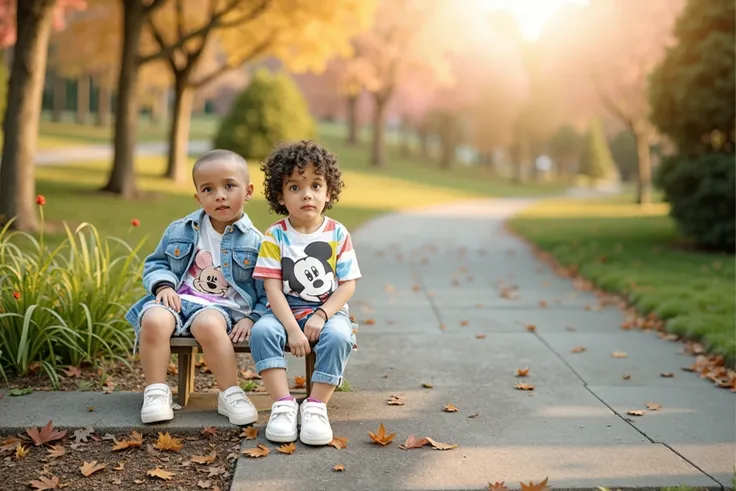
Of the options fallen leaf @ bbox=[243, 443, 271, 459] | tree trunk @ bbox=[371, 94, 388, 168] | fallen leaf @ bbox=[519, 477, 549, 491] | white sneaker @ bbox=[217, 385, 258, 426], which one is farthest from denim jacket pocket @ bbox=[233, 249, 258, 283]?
tree trunk @ bbox=[371, 94, 388, 168]

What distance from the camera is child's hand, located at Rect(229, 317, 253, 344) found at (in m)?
3.99

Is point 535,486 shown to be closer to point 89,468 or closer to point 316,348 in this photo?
point 316,348

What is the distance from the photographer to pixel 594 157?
5147cm

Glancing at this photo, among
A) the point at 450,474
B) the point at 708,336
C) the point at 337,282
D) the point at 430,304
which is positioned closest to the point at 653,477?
the point at 450,474

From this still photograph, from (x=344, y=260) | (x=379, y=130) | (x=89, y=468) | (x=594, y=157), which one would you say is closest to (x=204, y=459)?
(x=89, y=468)

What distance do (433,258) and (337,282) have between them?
7276 millimetres

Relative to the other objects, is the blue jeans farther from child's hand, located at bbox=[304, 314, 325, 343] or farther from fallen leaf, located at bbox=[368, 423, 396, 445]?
fallen leaf, located at bbox=[368, 423, 396, 445]

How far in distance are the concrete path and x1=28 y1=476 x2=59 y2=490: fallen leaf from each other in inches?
21.7

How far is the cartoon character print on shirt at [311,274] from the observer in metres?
4.06

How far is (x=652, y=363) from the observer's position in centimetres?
552

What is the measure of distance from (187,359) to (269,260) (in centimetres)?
72

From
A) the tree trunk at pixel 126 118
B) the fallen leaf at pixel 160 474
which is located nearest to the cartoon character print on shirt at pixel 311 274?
the fallen leaf at pixel 160 474

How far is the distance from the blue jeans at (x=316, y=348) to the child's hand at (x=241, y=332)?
11 cm

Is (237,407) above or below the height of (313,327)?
below
